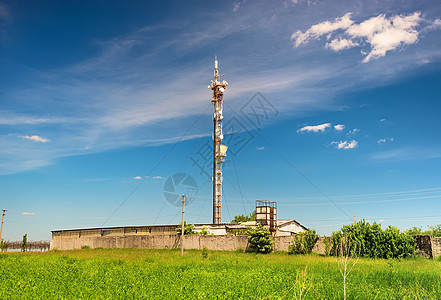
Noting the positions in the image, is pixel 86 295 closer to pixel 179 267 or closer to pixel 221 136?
pixel 179 267

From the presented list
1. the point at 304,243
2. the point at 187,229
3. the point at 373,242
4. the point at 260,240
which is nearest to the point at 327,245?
the point at 304,243

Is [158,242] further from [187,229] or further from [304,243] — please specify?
[304,243]

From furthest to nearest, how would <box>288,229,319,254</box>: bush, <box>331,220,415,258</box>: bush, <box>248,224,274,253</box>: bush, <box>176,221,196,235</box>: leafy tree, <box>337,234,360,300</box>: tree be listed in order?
<box>176,221,196,235</box>: leafy tree, <box>248,224,274,253</box>: bush, <box>288,229,319,254</box>: bush, <box>331,220,415,258</box>: bush, <box>337,234,360,300</box>: tree

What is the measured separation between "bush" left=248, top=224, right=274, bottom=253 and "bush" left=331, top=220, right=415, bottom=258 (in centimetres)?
715

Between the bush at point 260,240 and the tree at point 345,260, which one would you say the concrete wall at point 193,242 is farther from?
the tree at point 345,260

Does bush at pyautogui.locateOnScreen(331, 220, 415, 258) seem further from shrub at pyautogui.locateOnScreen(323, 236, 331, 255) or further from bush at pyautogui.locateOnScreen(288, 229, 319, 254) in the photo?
bush at pyautogui.locateOnScreen(288, 229, 319, 254)

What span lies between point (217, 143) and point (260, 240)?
1937 cm

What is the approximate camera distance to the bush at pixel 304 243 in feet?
109

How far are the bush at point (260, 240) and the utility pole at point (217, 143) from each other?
12.5 metres

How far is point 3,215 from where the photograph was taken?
4234cm

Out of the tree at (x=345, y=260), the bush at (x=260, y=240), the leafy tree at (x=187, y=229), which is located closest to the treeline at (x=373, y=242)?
the bush at (x=260, y=240)

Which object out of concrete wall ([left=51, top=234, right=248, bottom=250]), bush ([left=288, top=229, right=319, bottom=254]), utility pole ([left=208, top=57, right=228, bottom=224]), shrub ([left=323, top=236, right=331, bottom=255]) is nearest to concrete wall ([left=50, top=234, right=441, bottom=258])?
concrete wall ([left=51, top=234, right=248, bottom=250])

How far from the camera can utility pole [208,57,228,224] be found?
4844 cm

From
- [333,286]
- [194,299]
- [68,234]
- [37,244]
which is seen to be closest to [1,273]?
Result: [194,299]
